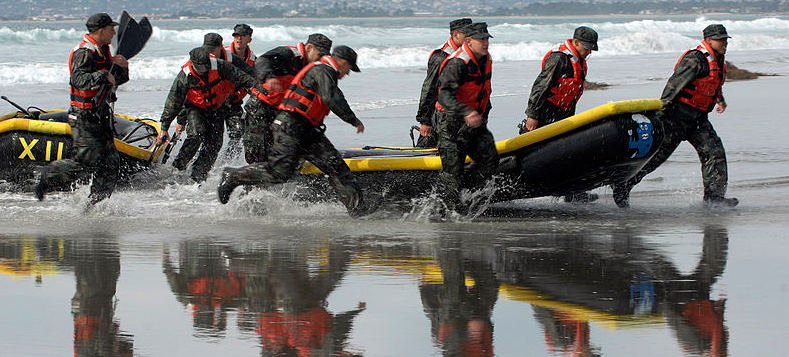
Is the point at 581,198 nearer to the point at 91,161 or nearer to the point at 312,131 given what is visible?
the point at 312,131

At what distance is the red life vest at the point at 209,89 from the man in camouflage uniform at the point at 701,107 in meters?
3.73

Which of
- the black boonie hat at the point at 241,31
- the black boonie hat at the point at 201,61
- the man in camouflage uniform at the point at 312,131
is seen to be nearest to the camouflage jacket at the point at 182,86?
the black boonie hat at the point at 201,61

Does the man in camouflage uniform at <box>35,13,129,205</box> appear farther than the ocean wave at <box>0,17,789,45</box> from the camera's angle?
No

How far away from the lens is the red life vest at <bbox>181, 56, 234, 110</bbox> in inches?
364

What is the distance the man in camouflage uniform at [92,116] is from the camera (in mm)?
7676

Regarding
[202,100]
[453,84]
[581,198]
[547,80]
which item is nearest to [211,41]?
[202,100]

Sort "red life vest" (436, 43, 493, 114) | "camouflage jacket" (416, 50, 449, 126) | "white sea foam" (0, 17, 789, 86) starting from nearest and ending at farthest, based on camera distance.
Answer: "red life vest" (436, 43, 493, 114), "camouflage jacket" (416, 50, 449, 126), "white sea foam" (0, 17, 789, 86)

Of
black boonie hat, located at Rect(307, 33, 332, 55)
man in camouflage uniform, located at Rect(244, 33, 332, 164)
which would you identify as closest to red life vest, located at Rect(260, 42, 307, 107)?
man in camouflage uniform, located at Rect(244, 33, 332, 164)

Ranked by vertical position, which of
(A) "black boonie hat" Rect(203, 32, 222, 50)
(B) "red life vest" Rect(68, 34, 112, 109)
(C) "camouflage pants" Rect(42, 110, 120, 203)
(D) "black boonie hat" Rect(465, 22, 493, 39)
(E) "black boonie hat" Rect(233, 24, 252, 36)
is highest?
(E) "black boonie hat" Rect(233, 24, 252, 36)

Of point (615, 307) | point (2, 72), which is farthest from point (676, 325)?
point (2, 72)

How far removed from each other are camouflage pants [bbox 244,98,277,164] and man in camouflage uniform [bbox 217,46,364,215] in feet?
2.96

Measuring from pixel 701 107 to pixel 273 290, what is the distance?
433cm

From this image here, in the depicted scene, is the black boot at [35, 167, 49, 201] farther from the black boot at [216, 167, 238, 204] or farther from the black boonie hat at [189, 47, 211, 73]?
the black boonie hat at [189, 47, 211, 73]

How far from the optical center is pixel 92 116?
7836mm
